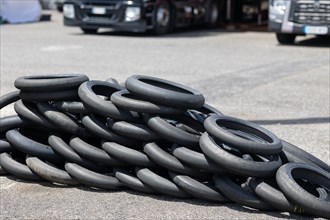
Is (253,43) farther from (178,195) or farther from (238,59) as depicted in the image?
(178,195)

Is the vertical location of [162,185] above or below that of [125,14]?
above

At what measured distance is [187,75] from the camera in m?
11.1

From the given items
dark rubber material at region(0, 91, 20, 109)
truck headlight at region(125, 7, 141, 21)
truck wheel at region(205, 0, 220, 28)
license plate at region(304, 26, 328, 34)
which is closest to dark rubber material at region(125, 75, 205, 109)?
dark rubber material at region(0, 91, 20, 109)

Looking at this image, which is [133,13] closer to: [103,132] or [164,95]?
[103,132]

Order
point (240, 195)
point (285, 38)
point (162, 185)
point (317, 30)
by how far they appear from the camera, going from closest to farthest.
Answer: point (240, 195) → point (162, 185) → point (317, 30) → point (285, 38)

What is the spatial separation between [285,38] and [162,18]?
357 cm

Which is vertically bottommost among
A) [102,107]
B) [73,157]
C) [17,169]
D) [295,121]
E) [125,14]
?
[125,14]

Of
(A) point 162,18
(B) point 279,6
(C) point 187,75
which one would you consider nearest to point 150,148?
(C) point 187,75

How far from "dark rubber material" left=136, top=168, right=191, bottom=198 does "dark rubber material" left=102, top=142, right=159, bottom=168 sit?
0.09 metres

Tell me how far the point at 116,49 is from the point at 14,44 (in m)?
2.65

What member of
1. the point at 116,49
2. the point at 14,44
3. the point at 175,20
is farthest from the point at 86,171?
the point at 175,20

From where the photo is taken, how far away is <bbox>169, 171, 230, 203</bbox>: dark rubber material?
4750mm

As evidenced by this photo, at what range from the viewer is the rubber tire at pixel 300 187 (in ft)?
14.4

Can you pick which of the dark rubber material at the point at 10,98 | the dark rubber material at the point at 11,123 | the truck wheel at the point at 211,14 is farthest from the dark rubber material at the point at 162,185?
the truck wheel at the point at 211,14
